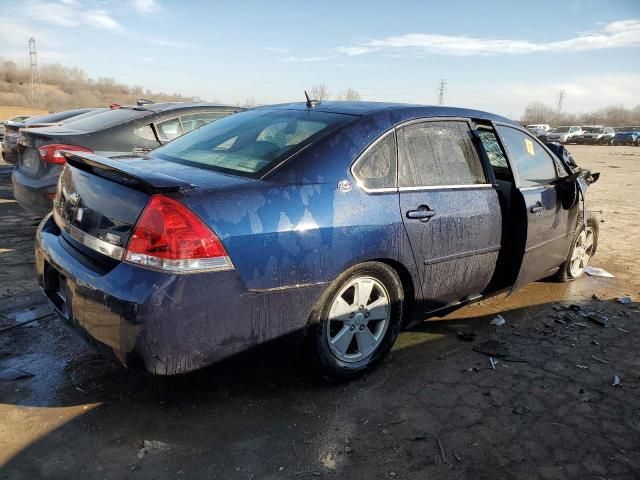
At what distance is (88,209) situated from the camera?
2646 mm

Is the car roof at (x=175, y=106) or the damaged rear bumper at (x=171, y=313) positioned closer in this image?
the damaged rear bumper at (x=171, y=313)

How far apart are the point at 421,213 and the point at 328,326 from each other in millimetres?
910

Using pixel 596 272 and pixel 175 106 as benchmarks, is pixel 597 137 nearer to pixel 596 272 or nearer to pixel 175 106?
pixel 596 272

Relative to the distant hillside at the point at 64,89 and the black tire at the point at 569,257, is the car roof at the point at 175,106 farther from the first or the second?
the distant hillside at the point at 64,89

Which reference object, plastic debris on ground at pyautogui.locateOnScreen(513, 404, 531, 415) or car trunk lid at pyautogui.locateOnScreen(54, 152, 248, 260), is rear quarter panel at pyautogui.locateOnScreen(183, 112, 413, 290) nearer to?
car trunk lid at pyautogui.locateOnScreen(54, 152, 248, 260)

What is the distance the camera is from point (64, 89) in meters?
98.9

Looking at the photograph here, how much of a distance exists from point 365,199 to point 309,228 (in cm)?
45

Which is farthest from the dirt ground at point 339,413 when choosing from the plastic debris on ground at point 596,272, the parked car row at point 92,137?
the parked car row at point 92,137

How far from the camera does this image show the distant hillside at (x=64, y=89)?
7925cm

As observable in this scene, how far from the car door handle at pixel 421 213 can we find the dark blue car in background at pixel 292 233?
0.04 feet

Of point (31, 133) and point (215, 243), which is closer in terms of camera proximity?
point (215, 243)

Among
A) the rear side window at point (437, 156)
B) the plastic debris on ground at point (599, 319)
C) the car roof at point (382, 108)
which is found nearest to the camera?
the rear side window at point (437, 156)

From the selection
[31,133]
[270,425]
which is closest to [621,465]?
[270,425]

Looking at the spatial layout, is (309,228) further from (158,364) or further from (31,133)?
(31,133)
